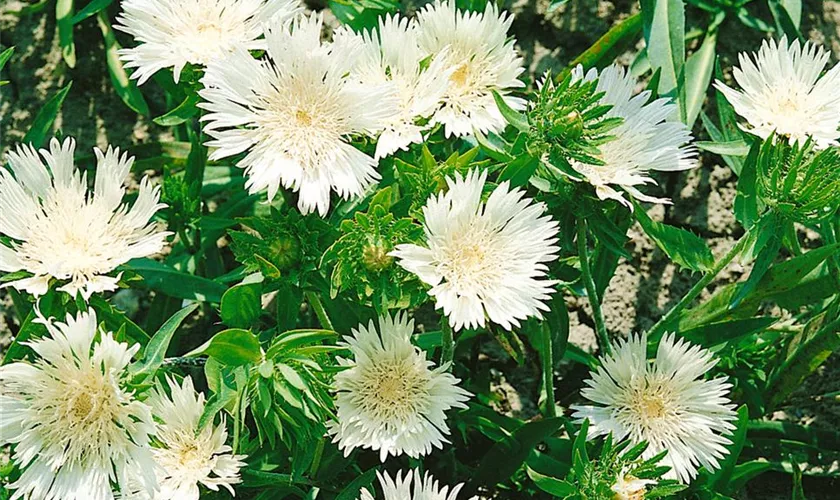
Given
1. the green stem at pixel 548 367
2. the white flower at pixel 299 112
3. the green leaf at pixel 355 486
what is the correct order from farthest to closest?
the green stem at pixel 548 367, the green leaf at pixel 355 486, the white flower at pixel 299 112

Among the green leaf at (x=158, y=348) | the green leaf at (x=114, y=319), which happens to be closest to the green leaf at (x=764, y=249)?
the green leaf at (x=158, y=348)

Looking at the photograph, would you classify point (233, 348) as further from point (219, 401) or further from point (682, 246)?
point (682, 246)

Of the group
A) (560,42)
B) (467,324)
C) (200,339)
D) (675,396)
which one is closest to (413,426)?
(467,324)

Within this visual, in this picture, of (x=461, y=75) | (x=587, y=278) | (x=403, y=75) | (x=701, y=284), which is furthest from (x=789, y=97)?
(x=403, y=75)

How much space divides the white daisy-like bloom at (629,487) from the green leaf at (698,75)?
88cm

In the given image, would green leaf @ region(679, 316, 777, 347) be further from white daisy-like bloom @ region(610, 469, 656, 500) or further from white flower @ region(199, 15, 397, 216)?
white flower @ region(199, 15, 397, 216)

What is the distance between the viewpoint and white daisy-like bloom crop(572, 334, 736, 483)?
1.71 meters

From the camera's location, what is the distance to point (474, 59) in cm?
179

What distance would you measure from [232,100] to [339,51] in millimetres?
193

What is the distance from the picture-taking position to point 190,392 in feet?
5.28

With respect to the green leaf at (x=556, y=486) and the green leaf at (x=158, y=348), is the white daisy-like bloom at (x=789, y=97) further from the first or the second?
the green leaf at (x=158, y=348)

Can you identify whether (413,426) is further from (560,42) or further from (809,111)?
(560,42)

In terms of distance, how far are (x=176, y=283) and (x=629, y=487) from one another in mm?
970

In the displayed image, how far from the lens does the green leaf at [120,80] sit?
229 cm
